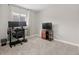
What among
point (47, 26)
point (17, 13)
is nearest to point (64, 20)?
point (47, 26)

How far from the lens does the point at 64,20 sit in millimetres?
3219

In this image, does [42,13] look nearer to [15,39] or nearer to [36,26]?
[36,26]

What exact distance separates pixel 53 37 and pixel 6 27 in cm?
225

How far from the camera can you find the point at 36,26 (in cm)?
402

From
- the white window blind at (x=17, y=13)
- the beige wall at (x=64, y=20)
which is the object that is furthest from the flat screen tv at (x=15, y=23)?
the beige wall at (x=64, y=20)

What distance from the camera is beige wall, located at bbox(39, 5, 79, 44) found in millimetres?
2895

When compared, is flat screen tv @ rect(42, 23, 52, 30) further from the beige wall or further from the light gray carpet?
the light gray carpet

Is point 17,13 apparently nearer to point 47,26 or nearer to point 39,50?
point 47,26

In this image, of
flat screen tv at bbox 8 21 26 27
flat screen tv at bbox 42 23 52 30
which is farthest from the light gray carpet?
flat screen tv at bbox 42 23 52 30

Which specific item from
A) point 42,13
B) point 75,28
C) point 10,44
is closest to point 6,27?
point 10,44

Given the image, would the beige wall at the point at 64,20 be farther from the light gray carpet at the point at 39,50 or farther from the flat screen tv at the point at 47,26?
the light gray carpet at the point at 39,50
